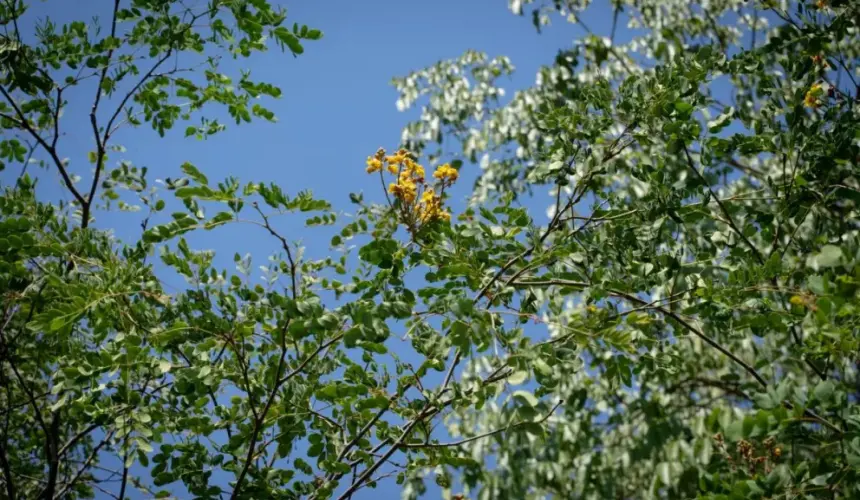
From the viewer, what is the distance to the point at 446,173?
1.65 meters

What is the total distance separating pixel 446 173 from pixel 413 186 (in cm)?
8

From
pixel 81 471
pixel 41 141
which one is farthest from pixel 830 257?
pixel 41 141

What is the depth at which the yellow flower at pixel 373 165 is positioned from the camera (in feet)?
5.45

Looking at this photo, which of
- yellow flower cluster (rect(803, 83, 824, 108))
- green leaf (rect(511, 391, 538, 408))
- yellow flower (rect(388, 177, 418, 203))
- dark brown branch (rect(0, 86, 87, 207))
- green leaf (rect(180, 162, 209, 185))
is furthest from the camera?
dark brown branch (rect(0, 86, 87, 207))

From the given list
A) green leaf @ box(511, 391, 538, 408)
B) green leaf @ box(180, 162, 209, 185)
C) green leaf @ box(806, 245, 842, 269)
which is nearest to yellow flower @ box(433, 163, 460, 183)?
green leaf @ box(180, 162, 209, 185)

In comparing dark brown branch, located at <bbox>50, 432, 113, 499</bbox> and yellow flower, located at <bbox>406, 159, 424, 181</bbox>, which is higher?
yellow flower, located at <bbox>406, 159, 424, 181</bbox>

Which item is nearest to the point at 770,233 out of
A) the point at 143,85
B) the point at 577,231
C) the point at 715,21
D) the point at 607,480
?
the point at 577,231

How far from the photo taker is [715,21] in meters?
4.84

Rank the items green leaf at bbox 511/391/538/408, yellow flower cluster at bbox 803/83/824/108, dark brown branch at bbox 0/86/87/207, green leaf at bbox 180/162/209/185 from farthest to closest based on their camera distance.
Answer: dark brown branch at bbox 0/86/87/207
yellow flower cluster at bbox 803/83/824/108
green leaf at bbox 180/162/209/185
green leaf at bbox 511/391/538/408

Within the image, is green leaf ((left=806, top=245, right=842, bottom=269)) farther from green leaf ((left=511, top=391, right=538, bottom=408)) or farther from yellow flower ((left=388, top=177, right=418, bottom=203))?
yellow flower ((left=388, top=177, right=418, bottom=203))

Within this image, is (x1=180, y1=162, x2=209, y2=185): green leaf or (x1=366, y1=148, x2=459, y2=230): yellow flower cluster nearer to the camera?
(x1=180, y1=162, x2=209, y2=185): green leaf

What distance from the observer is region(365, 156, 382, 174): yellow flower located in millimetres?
1661

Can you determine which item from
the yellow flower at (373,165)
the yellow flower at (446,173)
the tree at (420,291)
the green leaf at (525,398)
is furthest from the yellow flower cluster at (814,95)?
the green leaf at (525,398)

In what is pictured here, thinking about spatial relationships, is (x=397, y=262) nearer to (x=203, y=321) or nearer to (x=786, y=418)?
(x=203, y=321)
